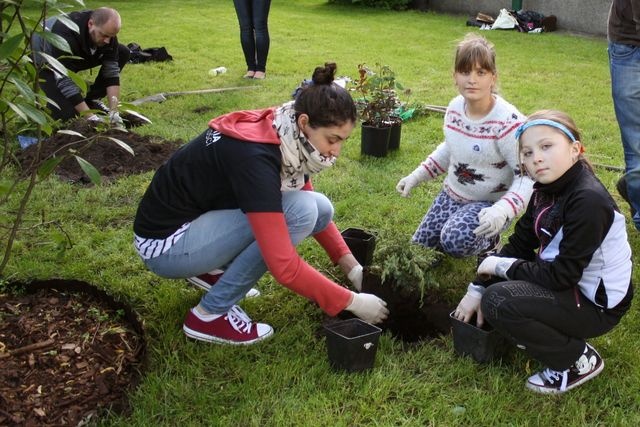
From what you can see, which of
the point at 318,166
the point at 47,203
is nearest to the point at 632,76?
the point at 318,166

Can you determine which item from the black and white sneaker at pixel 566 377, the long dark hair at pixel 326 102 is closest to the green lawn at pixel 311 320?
the black and white sneaker at pixel 566 377

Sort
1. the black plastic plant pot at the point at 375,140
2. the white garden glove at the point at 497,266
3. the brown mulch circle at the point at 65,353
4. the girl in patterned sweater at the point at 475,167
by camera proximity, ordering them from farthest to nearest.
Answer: the black plastic plant pot at the point at 375,140, the girl in patterned sweater at the point at 475,167, the white garden glove at the point at 497,266, the brown mulch circle at the point at 65,353

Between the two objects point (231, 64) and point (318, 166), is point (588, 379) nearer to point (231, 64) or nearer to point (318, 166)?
point (318, 166)

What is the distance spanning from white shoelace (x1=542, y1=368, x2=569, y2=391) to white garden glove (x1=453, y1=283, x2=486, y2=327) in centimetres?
30

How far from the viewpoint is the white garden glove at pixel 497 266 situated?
234 cm

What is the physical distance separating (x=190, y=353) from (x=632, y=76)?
265cm

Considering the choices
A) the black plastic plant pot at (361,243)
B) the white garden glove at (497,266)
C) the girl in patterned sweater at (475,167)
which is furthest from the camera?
the black plastic plant pot at (361,243)

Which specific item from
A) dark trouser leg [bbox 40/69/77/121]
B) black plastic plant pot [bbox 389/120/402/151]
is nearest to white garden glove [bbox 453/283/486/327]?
black plastic plant pot [bbox 389/120/402/151]

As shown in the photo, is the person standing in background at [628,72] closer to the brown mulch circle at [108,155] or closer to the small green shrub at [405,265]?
the small green shrub at [405,265]

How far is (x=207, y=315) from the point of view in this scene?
2523 mm

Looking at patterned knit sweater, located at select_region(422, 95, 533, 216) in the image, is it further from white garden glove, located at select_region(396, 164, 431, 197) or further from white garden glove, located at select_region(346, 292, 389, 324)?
white garden glove, located at select_region(346, 292, 389, 324)

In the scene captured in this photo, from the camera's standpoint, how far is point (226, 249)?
8.12ft

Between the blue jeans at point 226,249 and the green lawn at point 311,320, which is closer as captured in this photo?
the green lawn at point 311,320

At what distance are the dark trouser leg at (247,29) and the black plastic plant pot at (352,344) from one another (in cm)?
552
